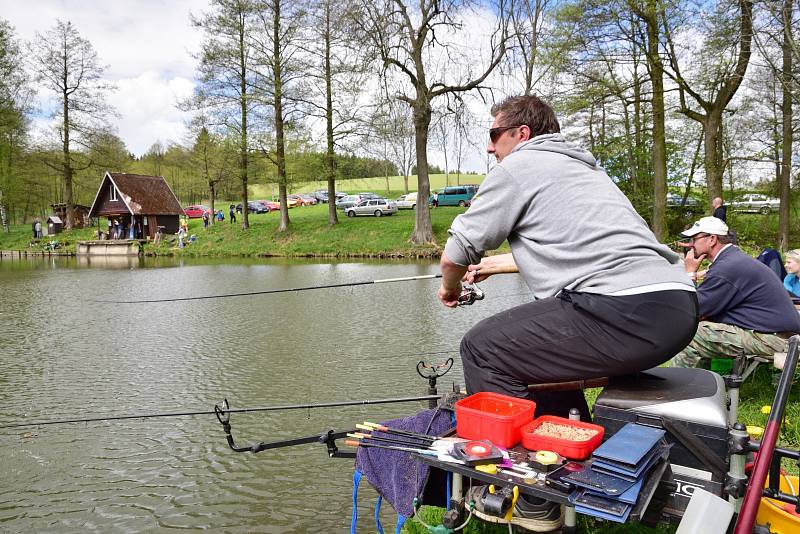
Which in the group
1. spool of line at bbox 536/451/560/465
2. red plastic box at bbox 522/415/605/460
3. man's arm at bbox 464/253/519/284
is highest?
man's arm at bbox 464/253/519/284

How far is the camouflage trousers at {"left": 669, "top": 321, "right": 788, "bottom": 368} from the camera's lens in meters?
4.67

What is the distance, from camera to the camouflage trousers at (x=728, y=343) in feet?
15.3

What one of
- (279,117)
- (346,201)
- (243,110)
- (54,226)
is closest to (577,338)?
(279,117)

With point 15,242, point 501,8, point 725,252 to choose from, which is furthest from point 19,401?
point 15,242

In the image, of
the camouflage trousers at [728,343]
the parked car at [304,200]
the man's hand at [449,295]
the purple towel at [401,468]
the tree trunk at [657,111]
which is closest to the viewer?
the purple towel at [401,468]

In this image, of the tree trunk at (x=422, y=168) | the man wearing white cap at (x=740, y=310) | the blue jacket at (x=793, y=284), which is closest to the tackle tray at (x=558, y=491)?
the man wearing white cap at (x=740, y=310)

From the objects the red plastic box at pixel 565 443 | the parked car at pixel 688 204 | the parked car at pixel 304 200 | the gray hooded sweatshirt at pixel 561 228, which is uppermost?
the parked car at pixel 304 200

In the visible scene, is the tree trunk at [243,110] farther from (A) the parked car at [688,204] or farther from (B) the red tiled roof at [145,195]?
(A) the parked car at [688,204]

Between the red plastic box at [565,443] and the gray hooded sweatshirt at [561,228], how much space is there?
515 millimetres

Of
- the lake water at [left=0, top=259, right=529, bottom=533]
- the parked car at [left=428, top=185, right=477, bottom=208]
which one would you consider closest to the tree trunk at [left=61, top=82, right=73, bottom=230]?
the parked car at [left=428, top=185, right=477, bottom=208]

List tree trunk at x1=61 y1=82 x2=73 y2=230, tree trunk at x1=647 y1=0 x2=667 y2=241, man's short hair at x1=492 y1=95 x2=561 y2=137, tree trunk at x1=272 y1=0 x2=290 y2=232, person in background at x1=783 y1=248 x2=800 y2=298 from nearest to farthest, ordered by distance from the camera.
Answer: man's short hair at x1=492 y1=95 x2=561 y2=137 < person in background at x1=783 y1=248 x2=800 y2=298 < tree trunk at x1=647 y1=0 x2=667 y2=241 < tree trunk at x1=272 y1=0 x2=290 y2=232 < tree trunk at x1=61 y1=82 x2=73 y2=230

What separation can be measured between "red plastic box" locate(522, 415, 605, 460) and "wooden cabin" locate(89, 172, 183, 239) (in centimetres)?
4502

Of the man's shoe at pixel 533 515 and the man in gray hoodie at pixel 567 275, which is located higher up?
the man in gray hoodie at pixel 567 275

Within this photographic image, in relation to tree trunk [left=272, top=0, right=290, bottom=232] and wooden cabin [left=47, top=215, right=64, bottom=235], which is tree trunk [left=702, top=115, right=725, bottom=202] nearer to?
tree trunk [left=272, top=0, right=290, bottom=232]
